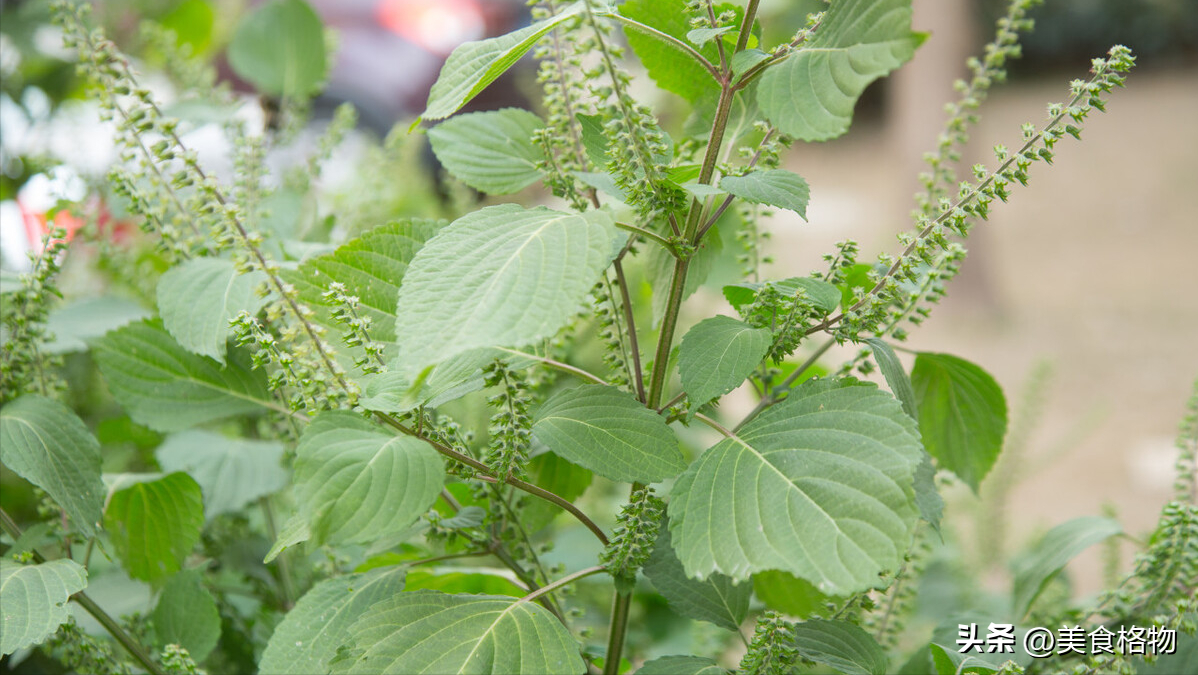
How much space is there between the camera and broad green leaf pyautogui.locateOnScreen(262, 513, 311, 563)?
0.94 meters

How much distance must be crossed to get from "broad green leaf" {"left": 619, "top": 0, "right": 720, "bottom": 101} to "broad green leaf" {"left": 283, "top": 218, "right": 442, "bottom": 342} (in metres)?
0.35

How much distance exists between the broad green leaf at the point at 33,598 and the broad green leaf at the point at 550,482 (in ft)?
1.65

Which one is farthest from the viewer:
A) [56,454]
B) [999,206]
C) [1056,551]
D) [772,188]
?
[999,206]

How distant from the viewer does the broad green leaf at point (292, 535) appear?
94cm

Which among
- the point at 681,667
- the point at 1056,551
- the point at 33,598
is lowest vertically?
the point at 33,598

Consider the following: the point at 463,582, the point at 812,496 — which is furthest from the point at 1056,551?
the point at 463,582

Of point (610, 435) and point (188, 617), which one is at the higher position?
point (610, 435)

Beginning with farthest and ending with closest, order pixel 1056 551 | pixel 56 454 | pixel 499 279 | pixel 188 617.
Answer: pixel 1056 551, pixel 188 617, pixel 56 454, pixel 499 279

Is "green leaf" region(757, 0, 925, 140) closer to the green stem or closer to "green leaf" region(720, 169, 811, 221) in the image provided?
"green leaf" region(720, 169, 811, 221)

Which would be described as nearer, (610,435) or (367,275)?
(610,435)

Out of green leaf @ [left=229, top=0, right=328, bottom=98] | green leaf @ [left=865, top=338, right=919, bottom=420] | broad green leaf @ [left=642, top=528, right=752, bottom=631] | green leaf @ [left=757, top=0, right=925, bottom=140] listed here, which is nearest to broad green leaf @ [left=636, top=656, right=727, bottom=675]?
broad green leaf @ [left=642, top=528, right=752, bottom=631]

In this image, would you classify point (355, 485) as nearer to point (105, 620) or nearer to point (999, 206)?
point (105, 620)

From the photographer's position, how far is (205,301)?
3.93 feet

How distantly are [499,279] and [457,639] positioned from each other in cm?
35
